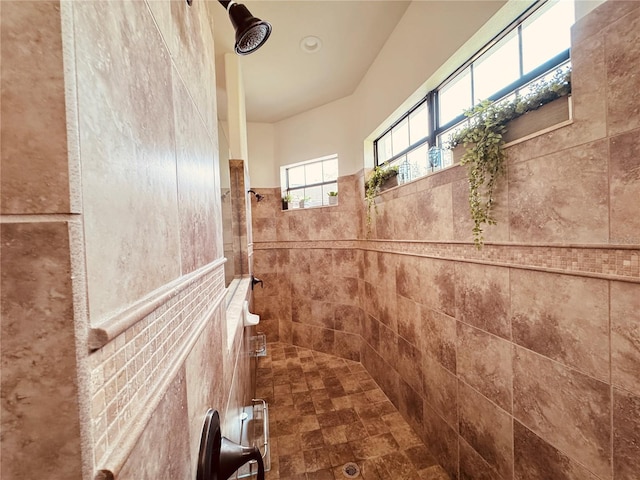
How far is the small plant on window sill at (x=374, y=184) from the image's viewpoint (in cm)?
227

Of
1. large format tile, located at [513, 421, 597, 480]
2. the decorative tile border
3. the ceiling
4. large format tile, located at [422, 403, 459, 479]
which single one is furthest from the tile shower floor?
the ceiling

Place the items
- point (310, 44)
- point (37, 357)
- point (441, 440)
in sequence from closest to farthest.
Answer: point (37, 357)
point (441, 440)
point (310, 44)

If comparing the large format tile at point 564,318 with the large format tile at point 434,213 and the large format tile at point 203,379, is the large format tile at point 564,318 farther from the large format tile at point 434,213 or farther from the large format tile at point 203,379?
the large format tile at point 203,379

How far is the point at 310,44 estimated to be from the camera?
2178mm

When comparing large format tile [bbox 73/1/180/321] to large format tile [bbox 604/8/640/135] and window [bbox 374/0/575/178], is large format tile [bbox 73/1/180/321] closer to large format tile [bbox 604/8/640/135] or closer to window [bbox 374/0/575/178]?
large format tile [bbox 604/8/640/135]

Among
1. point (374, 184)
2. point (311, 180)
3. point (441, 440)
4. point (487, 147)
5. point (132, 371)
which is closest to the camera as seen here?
point (132, 371)

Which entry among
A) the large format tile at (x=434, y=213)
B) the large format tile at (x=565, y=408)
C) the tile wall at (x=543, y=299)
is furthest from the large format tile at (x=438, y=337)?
the large format tile at (x=434, y=213)

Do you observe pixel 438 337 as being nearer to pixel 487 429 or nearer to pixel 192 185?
pixel 487 429

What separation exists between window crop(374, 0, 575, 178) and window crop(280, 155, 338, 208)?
→ 1108 mm

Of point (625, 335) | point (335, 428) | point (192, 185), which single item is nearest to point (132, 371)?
point (192, 185)

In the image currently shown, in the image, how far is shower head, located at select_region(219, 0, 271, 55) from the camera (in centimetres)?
76

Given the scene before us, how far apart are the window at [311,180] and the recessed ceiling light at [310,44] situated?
1.18 m

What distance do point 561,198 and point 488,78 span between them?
36.2 inches

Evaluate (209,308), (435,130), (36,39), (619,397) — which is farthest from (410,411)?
(36,39)
